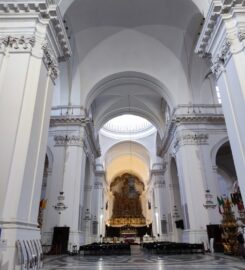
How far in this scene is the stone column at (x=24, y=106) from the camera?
15.3 feet

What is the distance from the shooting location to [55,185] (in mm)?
11773

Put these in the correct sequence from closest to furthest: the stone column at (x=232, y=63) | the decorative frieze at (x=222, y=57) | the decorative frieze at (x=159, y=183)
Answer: the stone column at (x=232, y=63), the decorative frieze at (x=222, y=57), the decorative frieze at (x=159, y=183)

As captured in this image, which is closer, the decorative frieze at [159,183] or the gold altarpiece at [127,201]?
the decorative frieze at [159,183]

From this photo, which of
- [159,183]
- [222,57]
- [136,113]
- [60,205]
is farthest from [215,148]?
[159,183]

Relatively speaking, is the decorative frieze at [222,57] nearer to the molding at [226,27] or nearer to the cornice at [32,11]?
the molding at [226,27]

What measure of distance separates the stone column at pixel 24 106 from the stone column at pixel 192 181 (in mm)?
8202

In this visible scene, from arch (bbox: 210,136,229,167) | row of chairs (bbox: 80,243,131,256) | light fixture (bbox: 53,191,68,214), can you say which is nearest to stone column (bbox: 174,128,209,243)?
arch (bbox: 210,136,229,167)

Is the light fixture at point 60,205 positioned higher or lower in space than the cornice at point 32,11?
lower

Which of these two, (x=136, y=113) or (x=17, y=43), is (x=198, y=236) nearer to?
(x=17, y=43)

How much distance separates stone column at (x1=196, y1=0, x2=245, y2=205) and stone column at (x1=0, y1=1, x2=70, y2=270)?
425cm

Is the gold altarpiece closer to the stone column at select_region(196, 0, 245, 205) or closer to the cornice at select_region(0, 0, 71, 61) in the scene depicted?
the stone column at select_region(196, 0, 245, 205)

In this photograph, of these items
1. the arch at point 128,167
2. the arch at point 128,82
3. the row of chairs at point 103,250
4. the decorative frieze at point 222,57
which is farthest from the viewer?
the arch at point 128,167

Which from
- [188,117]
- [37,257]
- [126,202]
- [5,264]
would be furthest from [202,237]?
[126,202]

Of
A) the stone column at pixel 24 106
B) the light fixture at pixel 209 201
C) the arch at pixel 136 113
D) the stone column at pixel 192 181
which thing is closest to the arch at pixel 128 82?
the stone column at pixel 192 181
